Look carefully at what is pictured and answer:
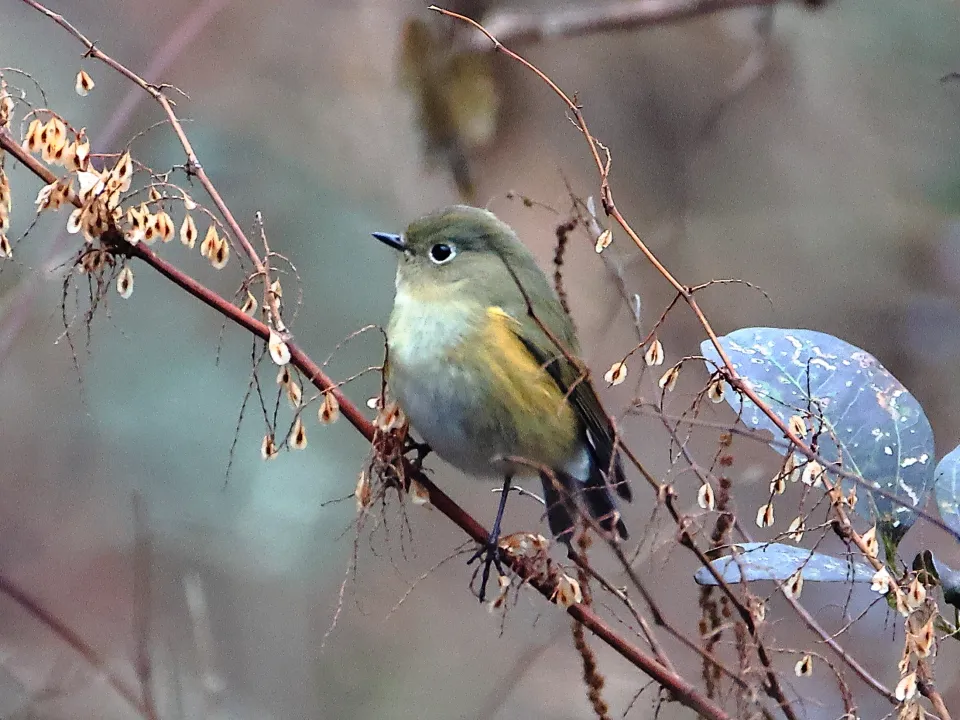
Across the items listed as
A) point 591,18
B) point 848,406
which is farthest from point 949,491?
point 591,18

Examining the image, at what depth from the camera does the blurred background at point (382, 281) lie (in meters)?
2.36

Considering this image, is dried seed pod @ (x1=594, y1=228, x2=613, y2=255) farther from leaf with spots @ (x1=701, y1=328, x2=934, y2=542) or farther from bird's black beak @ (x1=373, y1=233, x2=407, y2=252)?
bird's black beak @ (x1=373, y1=233, x2=407, y2=252)

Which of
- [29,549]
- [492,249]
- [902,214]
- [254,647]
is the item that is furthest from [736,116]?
[29,549]

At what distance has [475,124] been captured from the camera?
88.0 inches

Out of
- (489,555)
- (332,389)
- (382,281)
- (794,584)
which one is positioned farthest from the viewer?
(382,281)

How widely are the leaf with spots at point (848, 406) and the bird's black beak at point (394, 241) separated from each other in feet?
2.18

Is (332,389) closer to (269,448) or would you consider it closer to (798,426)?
(269,448)

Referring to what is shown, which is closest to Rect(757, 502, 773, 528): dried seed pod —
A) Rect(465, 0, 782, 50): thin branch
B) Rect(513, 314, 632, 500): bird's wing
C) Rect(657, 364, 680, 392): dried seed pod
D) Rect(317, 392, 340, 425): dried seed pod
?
Rect(657, 364, 680, 392): dried seed pod

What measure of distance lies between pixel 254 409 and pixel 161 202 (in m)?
1.54

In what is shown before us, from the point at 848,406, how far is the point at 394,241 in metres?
0.80

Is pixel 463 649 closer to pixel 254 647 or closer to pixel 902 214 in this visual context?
pixel 254 647

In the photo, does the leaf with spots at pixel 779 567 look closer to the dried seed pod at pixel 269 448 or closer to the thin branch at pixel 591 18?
the dried seed pod at pixel 269 448

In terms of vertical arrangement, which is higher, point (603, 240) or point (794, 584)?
point (603, 240)

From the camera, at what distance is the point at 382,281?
256cm
